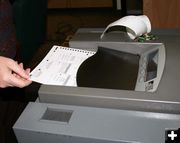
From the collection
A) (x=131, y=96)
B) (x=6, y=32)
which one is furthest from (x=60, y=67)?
(x=6, y=32)

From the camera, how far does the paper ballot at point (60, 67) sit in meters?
0.76

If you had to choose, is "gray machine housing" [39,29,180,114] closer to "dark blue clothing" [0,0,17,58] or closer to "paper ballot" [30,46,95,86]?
"paper ballot" [30,46,95,86]

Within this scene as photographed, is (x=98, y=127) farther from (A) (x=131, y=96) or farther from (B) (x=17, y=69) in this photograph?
A: (B) (x=17, y=69)

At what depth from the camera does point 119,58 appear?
867mm

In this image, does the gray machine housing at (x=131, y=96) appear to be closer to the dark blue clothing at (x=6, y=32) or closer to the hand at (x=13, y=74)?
the hand at (x=13, y=74)

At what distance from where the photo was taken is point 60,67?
81cm

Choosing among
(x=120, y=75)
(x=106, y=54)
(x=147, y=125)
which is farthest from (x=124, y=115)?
(x=106, y=54)

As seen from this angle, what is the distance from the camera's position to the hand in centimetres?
73

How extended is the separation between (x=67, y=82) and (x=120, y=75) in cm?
15

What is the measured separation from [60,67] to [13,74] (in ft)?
0.43

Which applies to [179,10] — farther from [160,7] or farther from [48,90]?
[48,90]

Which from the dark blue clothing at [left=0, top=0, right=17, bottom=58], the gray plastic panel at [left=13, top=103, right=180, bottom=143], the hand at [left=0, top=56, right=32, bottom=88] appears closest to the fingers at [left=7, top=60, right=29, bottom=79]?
the hand at [left=0, top=56, right=32, bottom=88]

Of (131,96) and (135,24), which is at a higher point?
(135,24)

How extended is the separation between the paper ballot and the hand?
0.02 meters
